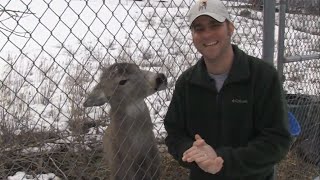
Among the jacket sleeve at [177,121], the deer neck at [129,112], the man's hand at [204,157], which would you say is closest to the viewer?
the man's hand at [204,157]

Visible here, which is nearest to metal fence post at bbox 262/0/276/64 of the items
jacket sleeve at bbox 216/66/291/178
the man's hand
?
jacket sleeve at bbox 216/66/291/178

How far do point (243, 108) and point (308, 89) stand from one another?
3454mm

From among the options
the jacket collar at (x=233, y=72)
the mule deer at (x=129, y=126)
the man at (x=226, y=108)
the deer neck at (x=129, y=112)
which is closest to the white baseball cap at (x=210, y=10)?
the man at (x=226, y=108)

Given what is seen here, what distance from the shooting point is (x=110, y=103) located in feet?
14.2

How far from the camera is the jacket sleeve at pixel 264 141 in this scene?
2631 mm

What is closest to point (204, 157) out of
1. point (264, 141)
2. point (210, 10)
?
point (264, 141)

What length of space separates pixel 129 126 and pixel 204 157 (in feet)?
6.99

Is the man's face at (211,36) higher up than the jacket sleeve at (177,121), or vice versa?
the man's face at (211,36)

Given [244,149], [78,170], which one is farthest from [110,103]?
[244,149]

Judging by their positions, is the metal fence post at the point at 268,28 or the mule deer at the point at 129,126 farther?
the mule deer at the point at 129,126

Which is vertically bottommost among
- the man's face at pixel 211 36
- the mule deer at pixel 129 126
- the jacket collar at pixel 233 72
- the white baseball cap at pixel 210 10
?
the mule deer at pixel 129 126

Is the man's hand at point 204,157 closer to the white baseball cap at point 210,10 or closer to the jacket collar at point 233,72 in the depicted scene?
the jacket collar at point 233,72

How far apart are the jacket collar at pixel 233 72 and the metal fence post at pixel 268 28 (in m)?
0.71

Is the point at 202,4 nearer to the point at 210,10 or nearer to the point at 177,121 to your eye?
the point at 210,10
